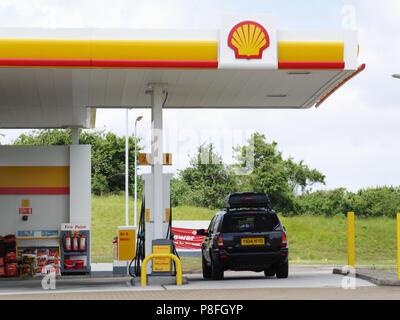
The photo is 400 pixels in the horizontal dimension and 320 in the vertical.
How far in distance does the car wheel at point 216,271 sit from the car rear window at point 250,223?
0.83 meters

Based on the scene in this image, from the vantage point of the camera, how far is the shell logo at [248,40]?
14852mm

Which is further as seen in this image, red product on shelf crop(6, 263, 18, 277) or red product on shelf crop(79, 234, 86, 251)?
red product on shelf crop(79, 234, 86, 251)

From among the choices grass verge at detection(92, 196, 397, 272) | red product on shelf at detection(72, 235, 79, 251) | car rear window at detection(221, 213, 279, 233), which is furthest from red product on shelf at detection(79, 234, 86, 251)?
grass verge at detection(92, 196, 397, 272)

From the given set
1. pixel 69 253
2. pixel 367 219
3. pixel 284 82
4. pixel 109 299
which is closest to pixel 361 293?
pixel 109 299

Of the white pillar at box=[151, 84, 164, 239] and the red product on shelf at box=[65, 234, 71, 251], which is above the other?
the white pillar at box=[151, 84, 164, 239]

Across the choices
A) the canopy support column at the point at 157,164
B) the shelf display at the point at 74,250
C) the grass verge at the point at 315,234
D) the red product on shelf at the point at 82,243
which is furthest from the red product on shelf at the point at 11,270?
the grass verge at the point at 315,234

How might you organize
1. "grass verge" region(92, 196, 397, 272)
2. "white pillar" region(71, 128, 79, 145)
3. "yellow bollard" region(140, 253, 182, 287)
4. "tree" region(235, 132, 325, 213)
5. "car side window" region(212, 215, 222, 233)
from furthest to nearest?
→ "tree" region(235, 132, 325, 213)
"grass verge" region(92, 196, 397, 272)
"white pillar" region(71, 128, 79, 145)
"car side window" region(212, 215, 222, 233)
"yellow bollard" region(140, 253, 182, 287)

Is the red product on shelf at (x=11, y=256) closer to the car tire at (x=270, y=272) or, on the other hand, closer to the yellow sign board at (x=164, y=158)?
the yellow sign board at (x=164, y=158)

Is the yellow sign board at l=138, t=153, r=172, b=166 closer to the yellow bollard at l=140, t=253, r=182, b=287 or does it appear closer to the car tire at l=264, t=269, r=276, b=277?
the yellow bollard at l=140, t=253, r=182, b=287

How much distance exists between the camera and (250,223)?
16609 mm

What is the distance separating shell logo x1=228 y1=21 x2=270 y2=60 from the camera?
48.7 ft

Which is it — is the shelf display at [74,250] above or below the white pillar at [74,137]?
below

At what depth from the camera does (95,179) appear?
2219 inches

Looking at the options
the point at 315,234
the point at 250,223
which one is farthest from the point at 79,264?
the point at 315,234
